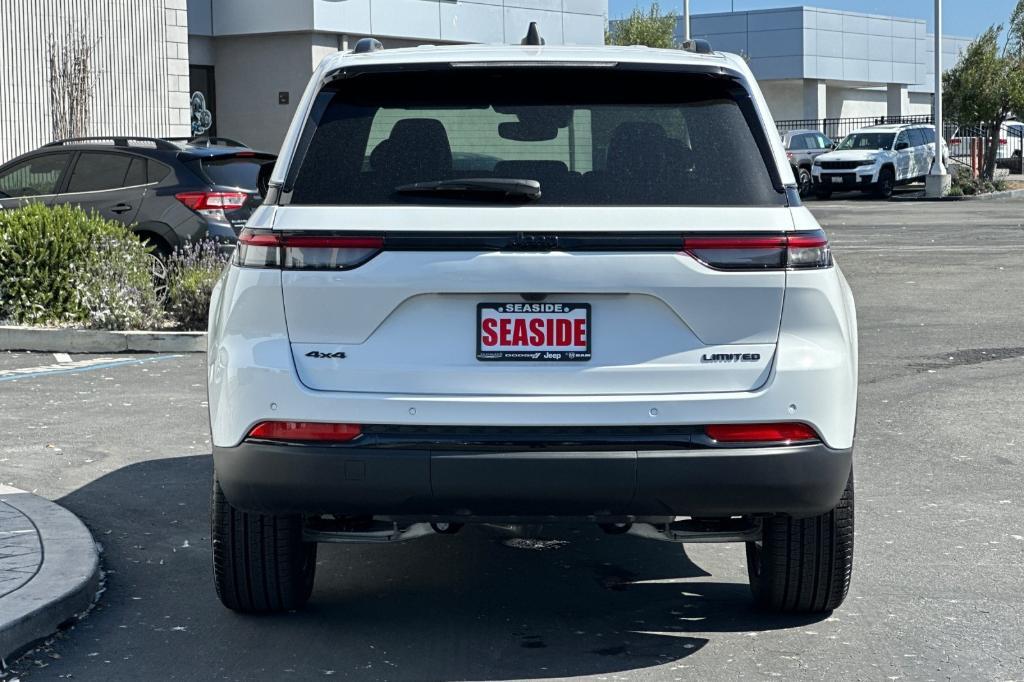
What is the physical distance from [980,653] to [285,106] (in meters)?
29.7

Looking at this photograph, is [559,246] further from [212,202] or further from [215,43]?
[215,43]

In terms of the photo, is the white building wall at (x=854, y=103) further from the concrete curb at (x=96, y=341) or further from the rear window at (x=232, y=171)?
the concrete curb at (x=96, y=341)

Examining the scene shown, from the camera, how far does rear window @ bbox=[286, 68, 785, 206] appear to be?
15.3 feet

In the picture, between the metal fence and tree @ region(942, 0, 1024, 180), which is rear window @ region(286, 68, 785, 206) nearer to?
tree @ region(942, 0, 1024, 180)

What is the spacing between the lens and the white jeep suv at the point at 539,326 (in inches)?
179

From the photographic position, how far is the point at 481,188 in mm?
4641

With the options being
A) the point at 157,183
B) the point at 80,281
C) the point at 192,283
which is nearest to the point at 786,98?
the point at 157,183

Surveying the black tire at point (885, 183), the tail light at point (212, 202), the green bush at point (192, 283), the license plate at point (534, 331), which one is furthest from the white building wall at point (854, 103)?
the license plate at point (534, 331)

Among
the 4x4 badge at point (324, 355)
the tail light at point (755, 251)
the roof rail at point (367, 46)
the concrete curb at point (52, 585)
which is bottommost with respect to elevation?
the concrete curb at point (52, 585)

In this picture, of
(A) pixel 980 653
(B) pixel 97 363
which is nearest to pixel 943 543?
(A) pixel 980 653

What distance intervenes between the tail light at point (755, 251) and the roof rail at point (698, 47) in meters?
1.03

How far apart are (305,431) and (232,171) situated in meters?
10.3

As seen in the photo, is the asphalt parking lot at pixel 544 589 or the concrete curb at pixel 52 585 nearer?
the asphalt parking lot at pixel 544 589

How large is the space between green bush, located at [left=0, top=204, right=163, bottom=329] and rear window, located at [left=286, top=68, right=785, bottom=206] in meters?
8.79
